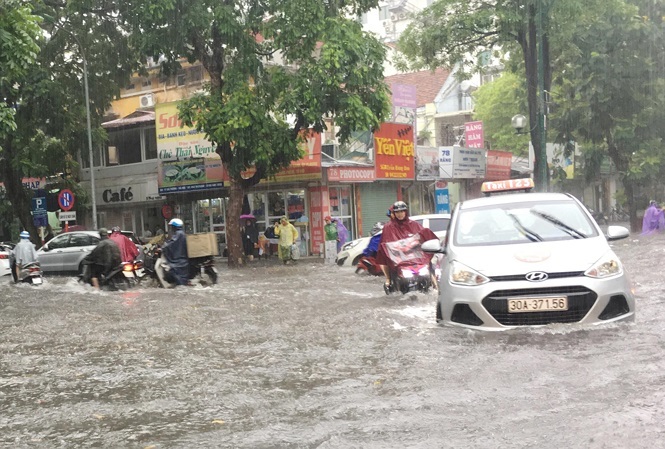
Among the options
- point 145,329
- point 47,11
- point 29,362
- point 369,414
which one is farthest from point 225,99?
point 369,414

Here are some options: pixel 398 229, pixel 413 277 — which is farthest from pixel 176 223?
pixel 413 277

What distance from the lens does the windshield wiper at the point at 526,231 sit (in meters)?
8.26

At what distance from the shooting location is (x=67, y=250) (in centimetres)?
2361

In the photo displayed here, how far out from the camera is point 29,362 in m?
8.21

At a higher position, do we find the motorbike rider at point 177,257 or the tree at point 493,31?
the tree at point 493,31

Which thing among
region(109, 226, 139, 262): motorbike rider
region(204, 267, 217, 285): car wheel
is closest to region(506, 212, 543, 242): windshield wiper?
region(204, 267, 217, 285): car wheel

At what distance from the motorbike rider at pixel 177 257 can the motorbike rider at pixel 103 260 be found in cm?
146

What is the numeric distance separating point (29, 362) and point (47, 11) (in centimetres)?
1896

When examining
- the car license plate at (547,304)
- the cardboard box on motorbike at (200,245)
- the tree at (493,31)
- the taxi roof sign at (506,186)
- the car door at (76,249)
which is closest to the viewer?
the car license plate at (547,304)

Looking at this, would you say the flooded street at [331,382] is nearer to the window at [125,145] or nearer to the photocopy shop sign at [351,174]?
the photocopy shop sign at [351,174]

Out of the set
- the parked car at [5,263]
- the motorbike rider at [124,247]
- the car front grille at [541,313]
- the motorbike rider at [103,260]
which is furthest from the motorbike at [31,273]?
the car front grille at [541,313]

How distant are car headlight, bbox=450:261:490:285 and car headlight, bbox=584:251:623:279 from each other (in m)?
0.96

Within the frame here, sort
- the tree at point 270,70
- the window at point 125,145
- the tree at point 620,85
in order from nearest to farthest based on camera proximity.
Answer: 1. the tree at point 270,70
2. the tree at point 620,85
3. the window at point 125,145

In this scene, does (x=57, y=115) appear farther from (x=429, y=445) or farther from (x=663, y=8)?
(x=429, y=445)
